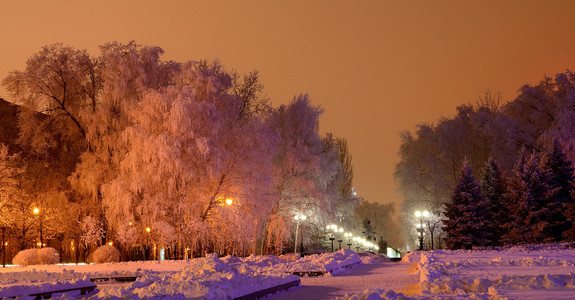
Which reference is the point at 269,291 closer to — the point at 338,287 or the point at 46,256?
the point at 338,287

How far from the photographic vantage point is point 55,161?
114 ft

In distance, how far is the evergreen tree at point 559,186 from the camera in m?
35.6

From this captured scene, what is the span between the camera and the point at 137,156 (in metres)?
28.0

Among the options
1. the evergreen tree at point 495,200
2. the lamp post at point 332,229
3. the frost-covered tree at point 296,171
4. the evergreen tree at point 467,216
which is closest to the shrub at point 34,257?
the frost-covered tree at point 296,171

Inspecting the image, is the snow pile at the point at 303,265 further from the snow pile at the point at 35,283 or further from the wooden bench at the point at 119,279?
the snow pile at the point at 35,283

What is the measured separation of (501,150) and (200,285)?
41957 mm

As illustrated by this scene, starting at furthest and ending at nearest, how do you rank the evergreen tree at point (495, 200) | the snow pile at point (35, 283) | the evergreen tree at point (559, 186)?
the evergreen tree at point (495, 200)
the evergreen tree at point (559, 186)
the snow pile at point (35, 283)

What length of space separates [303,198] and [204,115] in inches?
491

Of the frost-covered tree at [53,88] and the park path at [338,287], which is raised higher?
the frost-covered tree at [53,88]

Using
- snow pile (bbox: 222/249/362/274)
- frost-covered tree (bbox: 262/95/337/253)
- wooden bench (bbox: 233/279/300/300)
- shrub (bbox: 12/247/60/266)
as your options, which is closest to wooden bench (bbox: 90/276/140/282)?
snow pile (bbox: 222/249/362/274)

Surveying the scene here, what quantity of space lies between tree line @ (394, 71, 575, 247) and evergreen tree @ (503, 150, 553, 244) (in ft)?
0.23

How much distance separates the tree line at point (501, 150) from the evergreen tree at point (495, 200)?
10cm

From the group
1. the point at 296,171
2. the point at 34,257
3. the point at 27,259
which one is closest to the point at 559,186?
the point at 296,171

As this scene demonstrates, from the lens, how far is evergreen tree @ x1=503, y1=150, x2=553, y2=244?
35.3m
